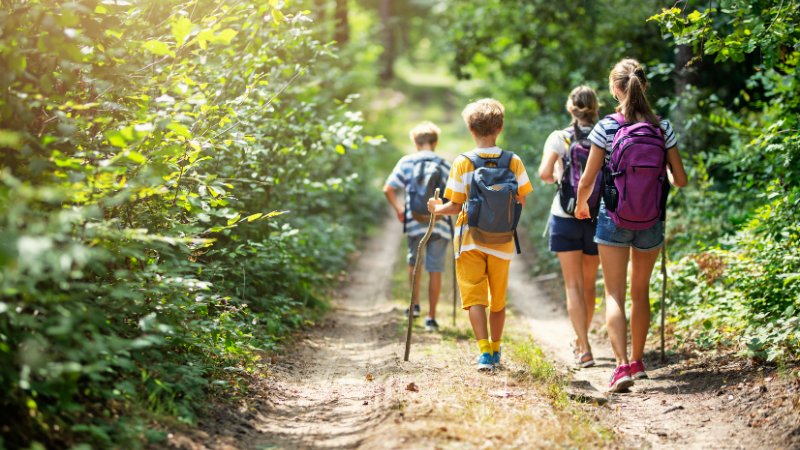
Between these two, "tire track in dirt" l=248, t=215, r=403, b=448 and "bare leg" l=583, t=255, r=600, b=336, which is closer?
"tire track in dirt" l=248, t=215, r=403, b=448

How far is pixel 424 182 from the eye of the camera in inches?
334

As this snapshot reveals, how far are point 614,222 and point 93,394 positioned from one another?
3.88m

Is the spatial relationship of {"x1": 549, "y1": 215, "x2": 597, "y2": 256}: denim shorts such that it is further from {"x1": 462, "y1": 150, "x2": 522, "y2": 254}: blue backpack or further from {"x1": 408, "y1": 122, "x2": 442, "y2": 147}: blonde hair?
{"x1": 408, "y1": 122, "x2": 442, "y2": 147}: blonde hair

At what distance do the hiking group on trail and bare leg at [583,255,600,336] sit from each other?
0.42 meters

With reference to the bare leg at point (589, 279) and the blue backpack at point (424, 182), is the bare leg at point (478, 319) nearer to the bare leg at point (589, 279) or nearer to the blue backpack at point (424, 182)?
the bare leg at point (589, 279)

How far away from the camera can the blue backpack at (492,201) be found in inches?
242

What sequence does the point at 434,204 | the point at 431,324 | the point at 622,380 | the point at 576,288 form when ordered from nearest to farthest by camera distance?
the point at 622,380
the point at 434,204
the point at 576,288
the point at 431,324

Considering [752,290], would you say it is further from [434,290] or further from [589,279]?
[434,290]

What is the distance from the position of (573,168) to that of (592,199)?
38cm

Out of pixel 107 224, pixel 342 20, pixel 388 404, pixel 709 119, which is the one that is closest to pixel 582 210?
pixel 388 404

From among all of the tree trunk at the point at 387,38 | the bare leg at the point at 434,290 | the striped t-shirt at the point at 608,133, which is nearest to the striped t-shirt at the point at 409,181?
the bare leg at the point at 434,290

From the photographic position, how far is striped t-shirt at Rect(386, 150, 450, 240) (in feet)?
28.3

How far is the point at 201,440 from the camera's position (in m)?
4.60

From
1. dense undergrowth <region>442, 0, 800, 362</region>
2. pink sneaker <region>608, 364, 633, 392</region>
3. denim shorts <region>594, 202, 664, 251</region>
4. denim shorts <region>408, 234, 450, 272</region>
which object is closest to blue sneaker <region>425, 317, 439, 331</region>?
denim shorts <region>408, 234, 450, 272</region>
